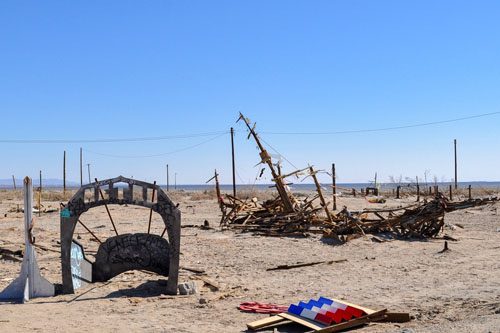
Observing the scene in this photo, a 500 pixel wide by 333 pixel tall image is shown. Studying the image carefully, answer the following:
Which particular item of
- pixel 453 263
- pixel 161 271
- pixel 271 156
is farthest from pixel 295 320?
pixel 271 156

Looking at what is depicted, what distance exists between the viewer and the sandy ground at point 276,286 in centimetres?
941

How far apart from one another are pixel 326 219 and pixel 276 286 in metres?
9.67

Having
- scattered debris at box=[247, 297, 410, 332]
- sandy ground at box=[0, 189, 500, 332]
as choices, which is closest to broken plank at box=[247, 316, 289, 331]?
scattered debris at box=[247, 297, 410, 332]

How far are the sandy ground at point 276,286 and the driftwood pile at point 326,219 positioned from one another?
0.94 m

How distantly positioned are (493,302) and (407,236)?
10.3 meters

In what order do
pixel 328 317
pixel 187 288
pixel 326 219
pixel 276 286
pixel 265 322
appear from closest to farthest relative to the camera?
1. pixel 328 317
2. pixel 265 322
3. pixel 187 288
4. pixel 276 286
5. pixel 326 219

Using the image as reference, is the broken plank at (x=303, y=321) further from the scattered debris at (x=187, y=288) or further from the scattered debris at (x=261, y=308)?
the scattered debris at (x=187, y=288)

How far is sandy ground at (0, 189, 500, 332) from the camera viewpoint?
9406 millimetres

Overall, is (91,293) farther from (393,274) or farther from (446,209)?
(446,209)

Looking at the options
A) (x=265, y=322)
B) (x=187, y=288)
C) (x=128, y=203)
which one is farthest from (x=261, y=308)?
(x=128, y=203)

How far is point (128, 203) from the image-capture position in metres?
11.8

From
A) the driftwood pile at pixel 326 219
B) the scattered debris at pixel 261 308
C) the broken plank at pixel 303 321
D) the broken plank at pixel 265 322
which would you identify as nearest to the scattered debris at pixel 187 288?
the scattered debris at pixel 261 308

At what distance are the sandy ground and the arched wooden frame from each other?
1.65 ft

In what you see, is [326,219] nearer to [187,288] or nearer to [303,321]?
[187,288]
